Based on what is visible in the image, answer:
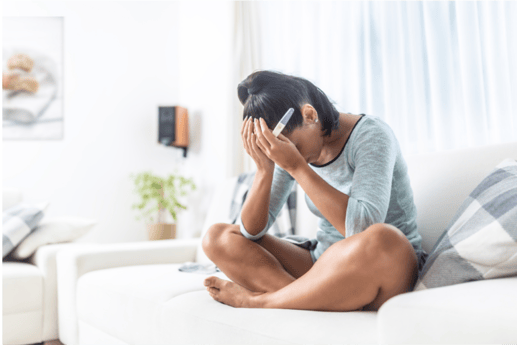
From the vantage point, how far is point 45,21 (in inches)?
131

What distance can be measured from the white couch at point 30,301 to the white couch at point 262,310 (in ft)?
0.26

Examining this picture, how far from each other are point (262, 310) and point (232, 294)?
138mm

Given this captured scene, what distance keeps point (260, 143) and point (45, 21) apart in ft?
9.91

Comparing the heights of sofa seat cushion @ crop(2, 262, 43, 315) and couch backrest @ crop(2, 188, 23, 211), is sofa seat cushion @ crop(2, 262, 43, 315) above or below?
below

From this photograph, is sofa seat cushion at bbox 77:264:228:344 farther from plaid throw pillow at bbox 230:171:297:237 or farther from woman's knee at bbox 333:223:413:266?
woman's knee at bbox 333:223:413:266

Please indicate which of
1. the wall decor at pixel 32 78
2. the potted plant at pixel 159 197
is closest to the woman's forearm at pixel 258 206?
the potted plant at pixel 159 197

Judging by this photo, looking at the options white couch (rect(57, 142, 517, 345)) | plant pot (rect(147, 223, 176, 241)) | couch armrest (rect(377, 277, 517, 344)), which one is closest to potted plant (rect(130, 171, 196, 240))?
plant pot (rect(147, 223, 176, 241))

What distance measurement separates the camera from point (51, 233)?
2133 millimetres

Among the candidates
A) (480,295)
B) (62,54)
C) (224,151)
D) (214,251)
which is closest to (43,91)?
(62,54)

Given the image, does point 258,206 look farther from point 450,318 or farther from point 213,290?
point 450,318

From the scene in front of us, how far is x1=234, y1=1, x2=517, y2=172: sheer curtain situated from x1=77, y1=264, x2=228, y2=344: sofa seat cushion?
2.60 feet

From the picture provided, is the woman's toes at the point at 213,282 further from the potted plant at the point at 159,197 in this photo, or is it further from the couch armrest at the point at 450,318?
the potted plant at the point at 159,197

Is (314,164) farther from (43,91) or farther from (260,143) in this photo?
(43,91)

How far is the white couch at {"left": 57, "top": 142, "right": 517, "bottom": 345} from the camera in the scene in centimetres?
58
